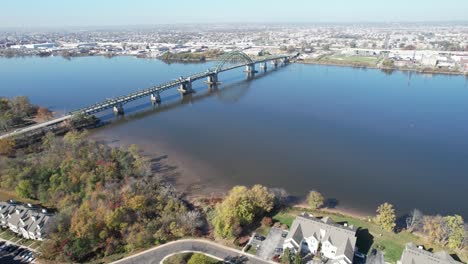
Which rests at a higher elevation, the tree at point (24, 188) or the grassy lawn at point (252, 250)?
the tree at point (24, 188)

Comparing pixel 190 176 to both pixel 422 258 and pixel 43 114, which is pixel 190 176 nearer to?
pixel 422 258

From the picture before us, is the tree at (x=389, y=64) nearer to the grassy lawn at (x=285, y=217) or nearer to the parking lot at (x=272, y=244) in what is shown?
the grassy lawn at (x=285, y=217)

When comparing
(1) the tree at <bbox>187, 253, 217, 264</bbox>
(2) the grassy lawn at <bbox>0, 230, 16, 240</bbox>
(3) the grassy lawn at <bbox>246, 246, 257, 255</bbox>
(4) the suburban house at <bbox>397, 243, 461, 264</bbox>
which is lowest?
(3) the grassy lawn at <bbox>246, 246, 257, 255</bbox>

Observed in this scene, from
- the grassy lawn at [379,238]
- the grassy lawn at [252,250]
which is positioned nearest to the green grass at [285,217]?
the grassy lawn at [379,238]

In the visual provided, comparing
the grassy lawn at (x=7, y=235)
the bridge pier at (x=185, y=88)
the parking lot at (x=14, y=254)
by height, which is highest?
the bridge pier at (x=185, y=88)

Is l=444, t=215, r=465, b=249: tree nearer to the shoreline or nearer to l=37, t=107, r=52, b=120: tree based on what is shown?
the shoreline

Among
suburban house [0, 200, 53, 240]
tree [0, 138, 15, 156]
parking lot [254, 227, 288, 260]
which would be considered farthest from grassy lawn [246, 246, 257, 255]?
tree [0, 138, 15, 156]

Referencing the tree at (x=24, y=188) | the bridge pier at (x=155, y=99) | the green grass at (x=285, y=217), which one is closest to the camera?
the green grass at (x=285, y=217)
